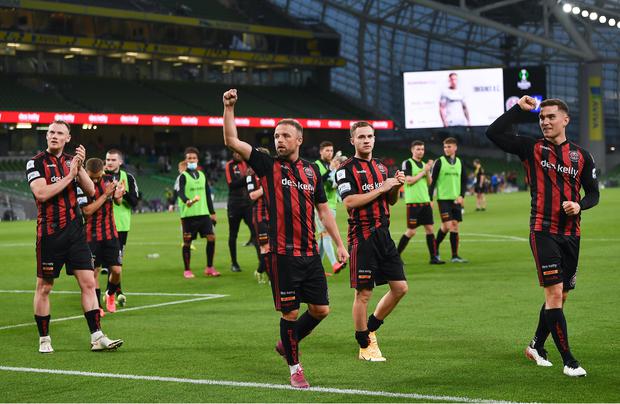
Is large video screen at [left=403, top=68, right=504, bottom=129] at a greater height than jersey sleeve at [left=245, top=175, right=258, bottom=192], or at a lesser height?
greater

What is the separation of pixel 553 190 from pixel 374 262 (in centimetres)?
190

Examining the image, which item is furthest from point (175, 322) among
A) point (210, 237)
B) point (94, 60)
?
point (94, 60)

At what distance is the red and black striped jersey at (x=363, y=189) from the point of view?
9.62 m

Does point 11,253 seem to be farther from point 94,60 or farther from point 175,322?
point 94,60

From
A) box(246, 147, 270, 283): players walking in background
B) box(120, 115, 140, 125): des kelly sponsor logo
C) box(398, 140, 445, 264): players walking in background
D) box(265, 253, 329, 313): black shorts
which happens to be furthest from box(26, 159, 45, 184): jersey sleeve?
box(120, 115, 140, 125): des kelly sponsor logo

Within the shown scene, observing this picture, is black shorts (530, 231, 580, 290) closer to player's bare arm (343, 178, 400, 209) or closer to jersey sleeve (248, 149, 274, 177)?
player's bare arm (343, 178, 400, 209)

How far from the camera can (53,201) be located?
33.4ft

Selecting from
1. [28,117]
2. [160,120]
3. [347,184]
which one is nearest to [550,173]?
[347,184]

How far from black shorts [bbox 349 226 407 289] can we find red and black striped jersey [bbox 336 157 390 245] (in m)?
0.08

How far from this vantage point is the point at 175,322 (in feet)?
40.4

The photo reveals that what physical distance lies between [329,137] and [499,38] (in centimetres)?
1585

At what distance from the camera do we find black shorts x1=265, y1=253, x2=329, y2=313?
27.5 ft

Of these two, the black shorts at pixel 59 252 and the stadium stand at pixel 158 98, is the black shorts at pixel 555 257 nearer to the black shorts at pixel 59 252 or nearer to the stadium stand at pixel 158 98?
the black shorts at pixel 59 252

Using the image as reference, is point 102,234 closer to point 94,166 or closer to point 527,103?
point 94,166
